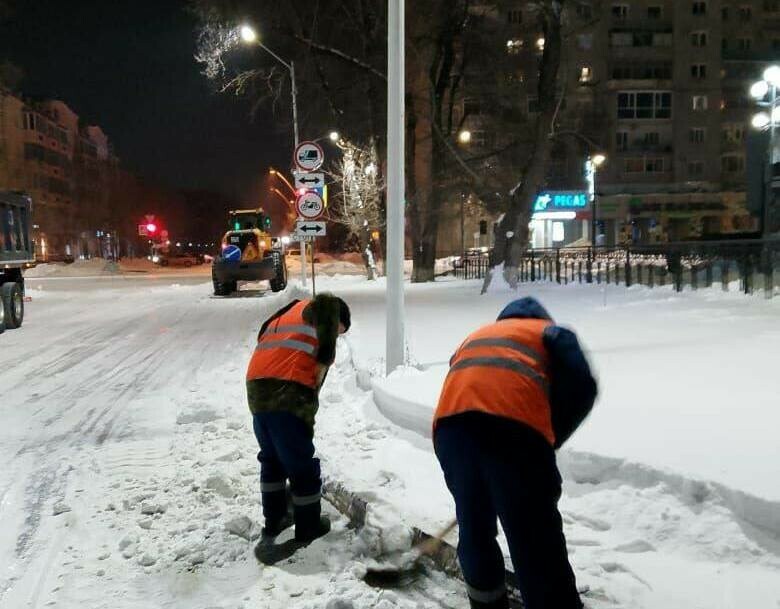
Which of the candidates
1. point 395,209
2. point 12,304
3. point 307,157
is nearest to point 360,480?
point 395,209

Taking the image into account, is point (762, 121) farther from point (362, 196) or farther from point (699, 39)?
point (699, 39)

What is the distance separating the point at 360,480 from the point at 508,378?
2.95 m

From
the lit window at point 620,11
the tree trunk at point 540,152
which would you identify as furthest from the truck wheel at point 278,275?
the lit window at point 620,11

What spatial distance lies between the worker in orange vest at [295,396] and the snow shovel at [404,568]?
2.07 feet

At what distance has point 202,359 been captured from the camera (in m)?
11.4

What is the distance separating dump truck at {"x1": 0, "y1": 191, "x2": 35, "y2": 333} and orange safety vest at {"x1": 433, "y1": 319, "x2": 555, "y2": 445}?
14.7 meters

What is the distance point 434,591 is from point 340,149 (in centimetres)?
3197

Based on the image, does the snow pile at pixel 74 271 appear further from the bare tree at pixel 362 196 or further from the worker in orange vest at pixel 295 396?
the worker in orange vest at pixel 295 396

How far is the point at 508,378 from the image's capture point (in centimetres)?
283

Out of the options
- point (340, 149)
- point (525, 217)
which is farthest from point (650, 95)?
point (525, 217)

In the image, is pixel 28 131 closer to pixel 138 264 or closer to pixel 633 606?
pixel 138 264

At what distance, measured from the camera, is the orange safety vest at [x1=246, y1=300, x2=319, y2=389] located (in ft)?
14.3

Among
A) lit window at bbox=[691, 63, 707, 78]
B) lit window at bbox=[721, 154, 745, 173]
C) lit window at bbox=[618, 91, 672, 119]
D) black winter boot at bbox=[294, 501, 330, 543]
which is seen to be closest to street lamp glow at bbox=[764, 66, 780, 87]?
black winter boot at bbox=[294, 501, 330, 543]

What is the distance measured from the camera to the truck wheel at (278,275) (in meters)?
25.8
